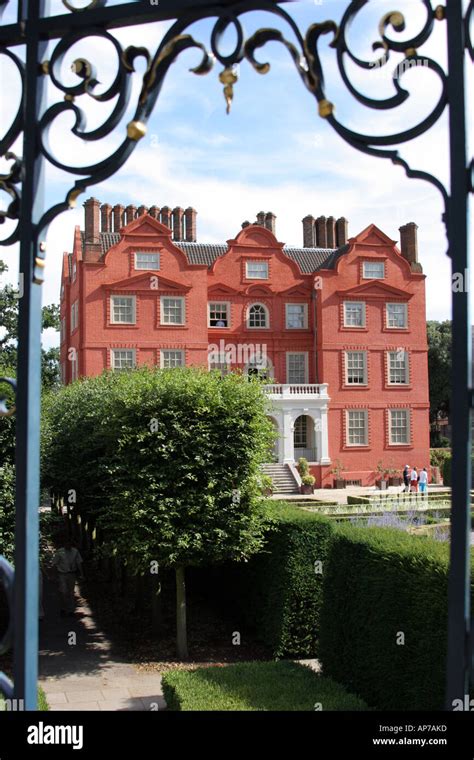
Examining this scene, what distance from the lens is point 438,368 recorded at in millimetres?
62156

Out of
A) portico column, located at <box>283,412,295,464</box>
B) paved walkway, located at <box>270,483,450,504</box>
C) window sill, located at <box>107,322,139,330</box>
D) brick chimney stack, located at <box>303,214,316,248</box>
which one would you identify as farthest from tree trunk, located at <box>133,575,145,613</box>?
brick chimney stack, located at <box>303,214,316,248</box>

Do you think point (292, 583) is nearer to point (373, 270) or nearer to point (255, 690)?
point (255, 690)

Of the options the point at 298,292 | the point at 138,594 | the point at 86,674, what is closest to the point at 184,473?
the point at 86,674

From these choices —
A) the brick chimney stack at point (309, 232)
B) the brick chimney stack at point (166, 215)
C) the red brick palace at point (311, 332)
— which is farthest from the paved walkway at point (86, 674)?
the brick chimney stack at point (309, 232)

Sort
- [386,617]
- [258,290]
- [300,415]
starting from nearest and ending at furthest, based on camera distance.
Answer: [386,617], [300,415], [258,290]

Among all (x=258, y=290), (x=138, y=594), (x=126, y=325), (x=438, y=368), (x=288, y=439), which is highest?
(x=258, y=290)

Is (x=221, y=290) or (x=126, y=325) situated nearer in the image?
(x=126, y=325)

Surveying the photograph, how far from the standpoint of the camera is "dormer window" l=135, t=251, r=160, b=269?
38.0 metres

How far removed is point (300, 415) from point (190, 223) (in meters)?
13.5

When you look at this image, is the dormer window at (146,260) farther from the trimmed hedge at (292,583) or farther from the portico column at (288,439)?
the trimmed hedge at (292,583)

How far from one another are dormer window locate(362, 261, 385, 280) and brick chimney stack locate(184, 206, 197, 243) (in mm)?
10398

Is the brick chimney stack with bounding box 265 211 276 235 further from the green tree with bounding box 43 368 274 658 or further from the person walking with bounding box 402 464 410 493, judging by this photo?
the green tree with bounding box 43 368 274 658

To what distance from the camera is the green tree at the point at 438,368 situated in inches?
2384
